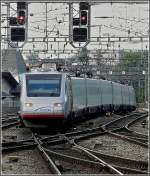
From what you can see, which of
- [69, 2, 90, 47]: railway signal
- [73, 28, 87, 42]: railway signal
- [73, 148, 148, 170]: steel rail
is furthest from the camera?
[73, 28, 87, 42]: railway signal

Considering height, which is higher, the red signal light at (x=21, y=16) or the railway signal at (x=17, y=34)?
the red signal light at (x=21, y=16)

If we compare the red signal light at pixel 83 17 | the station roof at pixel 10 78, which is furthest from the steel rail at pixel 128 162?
the station roof at pixel 10 78

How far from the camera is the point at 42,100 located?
57.8 feet

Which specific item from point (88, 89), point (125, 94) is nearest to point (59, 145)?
point (88, 89)

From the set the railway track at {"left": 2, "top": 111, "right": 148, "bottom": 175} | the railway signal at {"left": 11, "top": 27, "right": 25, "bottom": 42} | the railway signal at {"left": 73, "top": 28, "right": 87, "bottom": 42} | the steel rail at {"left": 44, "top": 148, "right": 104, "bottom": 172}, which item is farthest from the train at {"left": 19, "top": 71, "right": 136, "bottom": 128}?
the steel rail at {"left": 44, "top": 148, "right": 104, "bottom": 172}

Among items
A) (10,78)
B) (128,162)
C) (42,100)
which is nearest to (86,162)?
(128,162)

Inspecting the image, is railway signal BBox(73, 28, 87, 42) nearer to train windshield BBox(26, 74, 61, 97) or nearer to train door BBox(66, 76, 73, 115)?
train door BBox(66, 76, 73, 115)

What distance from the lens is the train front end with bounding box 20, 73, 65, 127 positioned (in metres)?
Answer: 17.5

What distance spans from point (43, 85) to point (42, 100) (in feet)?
2.21

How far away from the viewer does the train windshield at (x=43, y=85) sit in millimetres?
17891

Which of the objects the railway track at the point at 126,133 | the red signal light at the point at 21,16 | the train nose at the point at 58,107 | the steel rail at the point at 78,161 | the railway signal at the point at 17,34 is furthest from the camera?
the railway signal at the point at 17,34

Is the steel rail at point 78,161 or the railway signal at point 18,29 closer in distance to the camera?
the steel rail at point 78,161

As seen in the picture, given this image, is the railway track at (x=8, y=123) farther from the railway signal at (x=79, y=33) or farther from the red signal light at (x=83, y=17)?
the red signal light at (x=83, y=17)

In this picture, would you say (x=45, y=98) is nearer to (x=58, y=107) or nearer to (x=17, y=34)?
(x=58, y=107)
